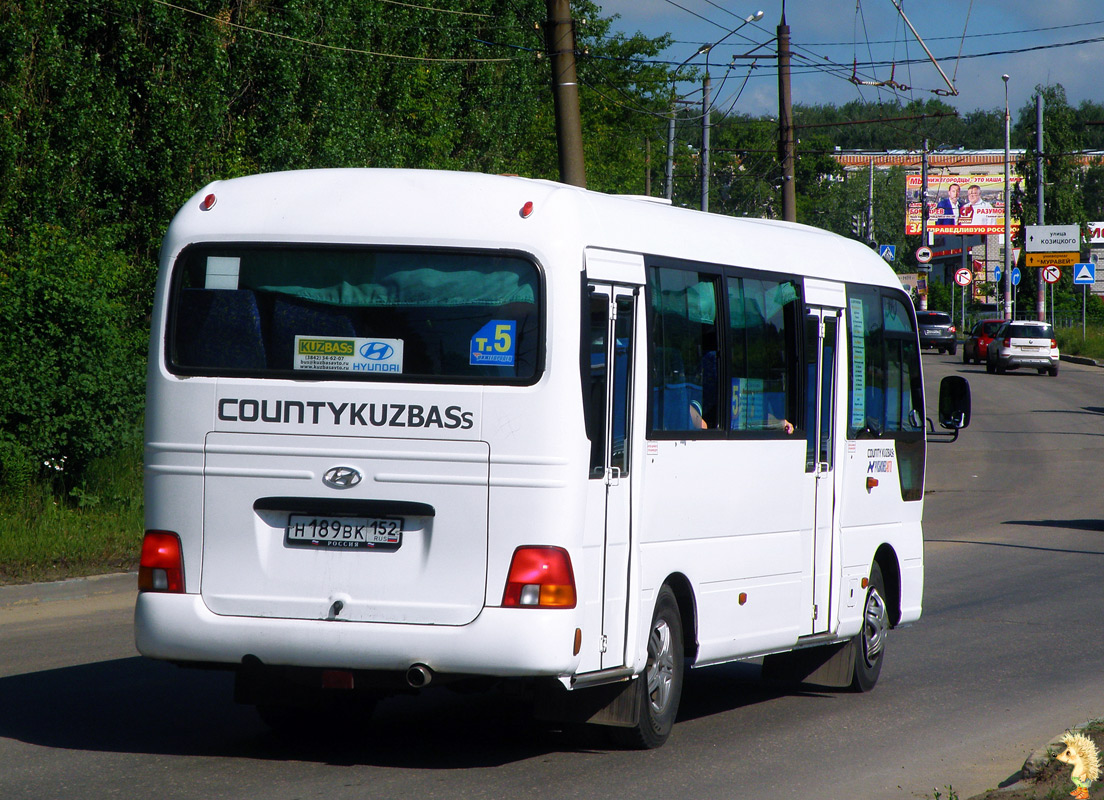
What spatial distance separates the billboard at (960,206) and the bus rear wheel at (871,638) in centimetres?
8880

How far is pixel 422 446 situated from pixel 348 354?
21.9 inches

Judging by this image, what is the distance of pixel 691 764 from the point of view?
24.3 feet

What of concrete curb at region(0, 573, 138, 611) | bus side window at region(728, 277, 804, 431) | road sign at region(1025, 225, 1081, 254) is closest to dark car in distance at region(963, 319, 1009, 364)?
road sign at region(1025, 225, 1081, 254)

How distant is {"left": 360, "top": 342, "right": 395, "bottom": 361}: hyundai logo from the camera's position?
7.02 meters

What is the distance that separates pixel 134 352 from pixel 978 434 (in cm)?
2254

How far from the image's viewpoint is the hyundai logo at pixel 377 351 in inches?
276

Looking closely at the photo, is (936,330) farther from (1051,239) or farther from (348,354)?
(348,354)

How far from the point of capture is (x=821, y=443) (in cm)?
950

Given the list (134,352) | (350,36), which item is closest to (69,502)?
(134,352)

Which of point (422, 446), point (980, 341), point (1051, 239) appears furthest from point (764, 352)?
point (1051, 239)

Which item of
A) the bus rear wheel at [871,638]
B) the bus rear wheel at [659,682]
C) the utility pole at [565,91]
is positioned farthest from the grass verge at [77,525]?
the bus rear wheel at [659,682]

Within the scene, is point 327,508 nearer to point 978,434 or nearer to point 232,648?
point 232,648

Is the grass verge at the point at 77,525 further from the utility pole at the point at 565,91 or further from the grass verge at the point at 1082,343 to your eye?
the grass verge at the point at 1082,343

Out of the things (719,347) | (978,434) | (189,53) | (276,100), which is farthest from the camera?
(978,434)
